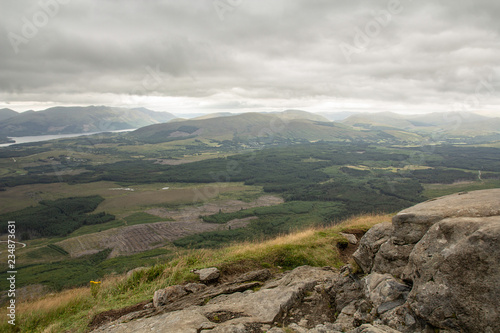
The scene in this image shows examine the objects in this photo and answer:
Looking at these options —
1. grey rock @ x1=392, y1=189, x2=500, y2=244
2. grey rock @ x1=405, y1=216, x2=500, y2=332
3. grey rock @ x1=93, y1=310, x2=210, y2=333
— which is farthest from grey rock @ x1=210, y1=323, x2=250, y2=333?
grey rock @ x1=392, y1=189, x2=500, y2=244

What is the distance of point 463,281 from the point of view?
6781mm

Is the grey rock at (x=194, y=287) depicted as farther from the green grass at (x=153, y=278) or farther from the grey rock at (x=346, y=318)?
the grey rock at (x=346, y=318)

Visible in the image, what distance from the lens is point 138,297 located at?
11820 millimetres

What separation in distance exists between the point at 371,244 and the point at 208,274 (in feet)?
24.1

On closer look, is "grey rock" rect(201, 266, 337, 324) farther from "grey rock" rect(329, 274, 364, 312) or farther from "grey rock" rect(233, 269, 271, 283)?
"grey rock" rect(329, 274, 364, 312)

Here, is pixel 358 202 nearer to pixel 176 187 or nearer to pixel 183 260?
pixel 176 187

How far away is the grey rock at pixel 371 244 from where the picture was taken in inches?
417

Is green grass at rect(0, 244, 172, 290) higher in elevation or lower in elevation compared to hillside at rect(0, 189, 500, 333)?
lower

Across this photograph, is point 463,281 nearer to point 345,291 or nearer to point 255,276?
point 345,291

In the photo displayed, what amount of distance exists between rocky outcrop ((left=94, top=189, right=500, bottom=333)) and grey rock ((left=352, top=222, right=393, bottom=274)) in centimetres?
4

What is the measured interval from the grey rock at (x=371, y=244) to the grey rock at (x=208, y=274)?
6.37 metres

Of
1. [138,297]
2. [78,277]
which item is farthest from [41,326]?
[78,277]

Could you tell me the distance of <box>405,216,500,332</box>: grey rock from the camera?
252 inches

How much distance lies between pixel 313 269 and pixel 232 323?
565 centimetres
